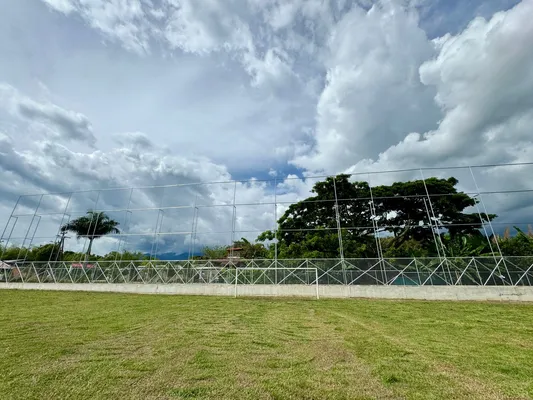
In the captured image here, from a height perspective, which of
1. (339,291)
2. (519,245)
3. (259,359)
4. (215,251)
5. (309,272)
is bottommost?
(259,359)

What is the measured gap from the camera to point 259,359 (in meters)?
3.61

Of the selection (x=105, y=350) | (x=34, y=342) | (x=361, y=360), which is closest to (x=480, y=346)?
(x=361, y=360)

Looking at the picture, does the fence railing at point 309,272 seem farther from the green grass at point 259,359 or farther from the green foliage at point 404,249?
the green grass at point 259,359

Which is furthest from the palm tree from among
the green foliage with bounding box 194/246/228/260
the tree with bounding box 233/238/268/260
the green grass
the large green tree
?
the green grass

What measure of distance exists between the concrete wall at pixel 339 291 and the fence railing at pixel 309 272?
1.00ft

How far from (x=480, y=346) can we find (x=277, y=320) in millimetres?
4116

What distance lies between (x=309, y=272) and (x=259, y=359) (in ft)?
32.3

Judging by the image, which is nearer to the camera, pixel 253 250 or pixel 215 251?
pixel 253 250

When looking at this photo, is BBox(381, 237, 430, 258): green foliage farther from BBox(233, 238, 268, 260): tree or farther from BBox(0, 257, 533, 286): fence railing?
BBox(233, 238, 268, 260): tree

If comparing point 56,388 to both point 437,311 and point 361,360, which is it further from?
point 437,311

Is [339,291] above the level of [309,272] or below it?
below

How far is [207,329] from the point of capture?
547 centimetres

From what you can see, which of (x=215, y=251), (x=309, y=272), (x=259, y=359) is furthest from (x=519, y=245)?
(x=215, y=251)

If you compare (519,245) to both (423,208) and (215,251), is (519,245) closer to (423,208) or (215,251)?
(423,208)
